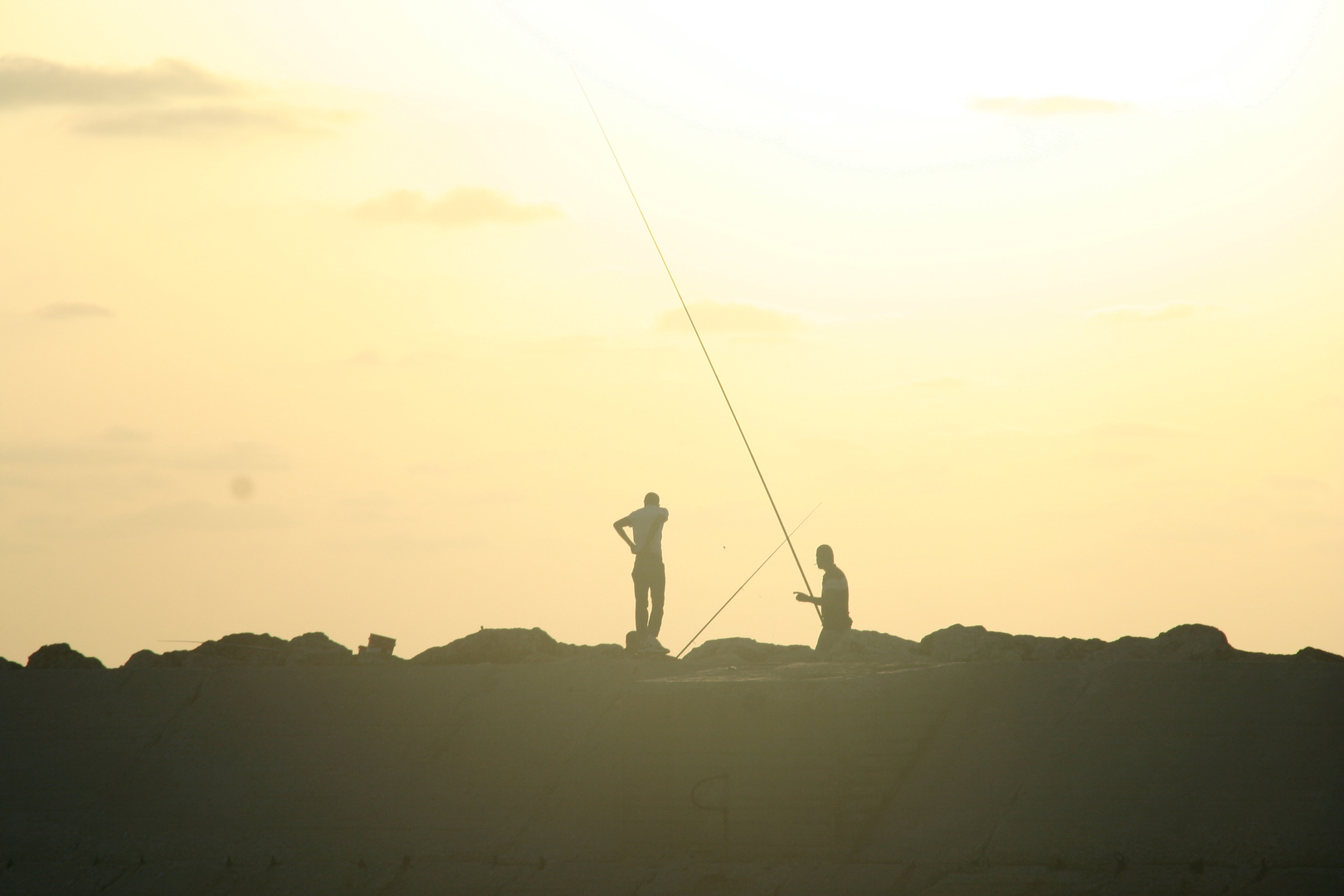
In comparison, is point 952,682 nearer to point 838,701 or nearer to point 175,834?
point 838,701

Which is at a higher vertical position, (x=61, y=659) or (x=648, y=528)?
(x=648, y=528)

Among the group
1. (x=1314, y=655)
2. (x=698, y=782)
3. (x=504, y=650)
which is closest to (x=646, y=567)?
(x=504, y=650)

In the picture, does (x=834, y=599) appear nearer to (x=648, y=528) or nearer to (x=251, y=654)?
(x=648, y=528)

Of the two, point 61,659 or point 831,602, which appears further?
point 61,659

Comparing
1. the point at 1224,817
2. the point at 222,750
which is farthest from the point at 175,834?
the point at 1224,817

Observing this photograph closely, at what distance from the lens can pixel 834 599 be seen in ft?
39.8

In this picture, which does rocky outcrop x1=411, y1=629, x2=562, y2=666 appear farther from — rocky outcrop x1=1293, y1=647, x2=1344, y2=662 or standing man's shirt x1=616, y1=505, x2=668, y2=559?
rocky outcrop x1=1293, y1=647, x2=1344, y2=662

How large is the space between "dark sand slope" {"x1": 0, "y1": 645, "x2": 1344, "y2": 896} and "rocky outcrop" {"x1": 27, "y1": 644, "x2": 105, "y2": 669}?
153 cm

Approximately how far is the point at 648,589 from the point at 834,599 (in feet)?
5.40

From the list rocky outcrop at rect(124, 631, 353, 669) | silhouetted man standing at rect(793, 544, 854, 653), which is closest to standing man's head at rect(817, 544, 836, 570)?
silhouetted man standing at rect(793, 544, 854, 653)

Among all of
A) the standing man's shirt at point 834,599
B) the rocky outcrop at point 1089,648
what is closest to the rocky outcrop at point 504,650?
the standing man's shirt at point 834,599

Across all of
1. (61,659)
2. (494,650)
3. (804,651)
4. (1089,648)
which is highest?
(1089,648)

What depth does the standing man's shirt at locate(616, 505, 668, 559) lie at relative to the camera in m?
12.8

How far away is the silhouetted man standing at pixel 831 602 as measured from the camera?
12117mm
